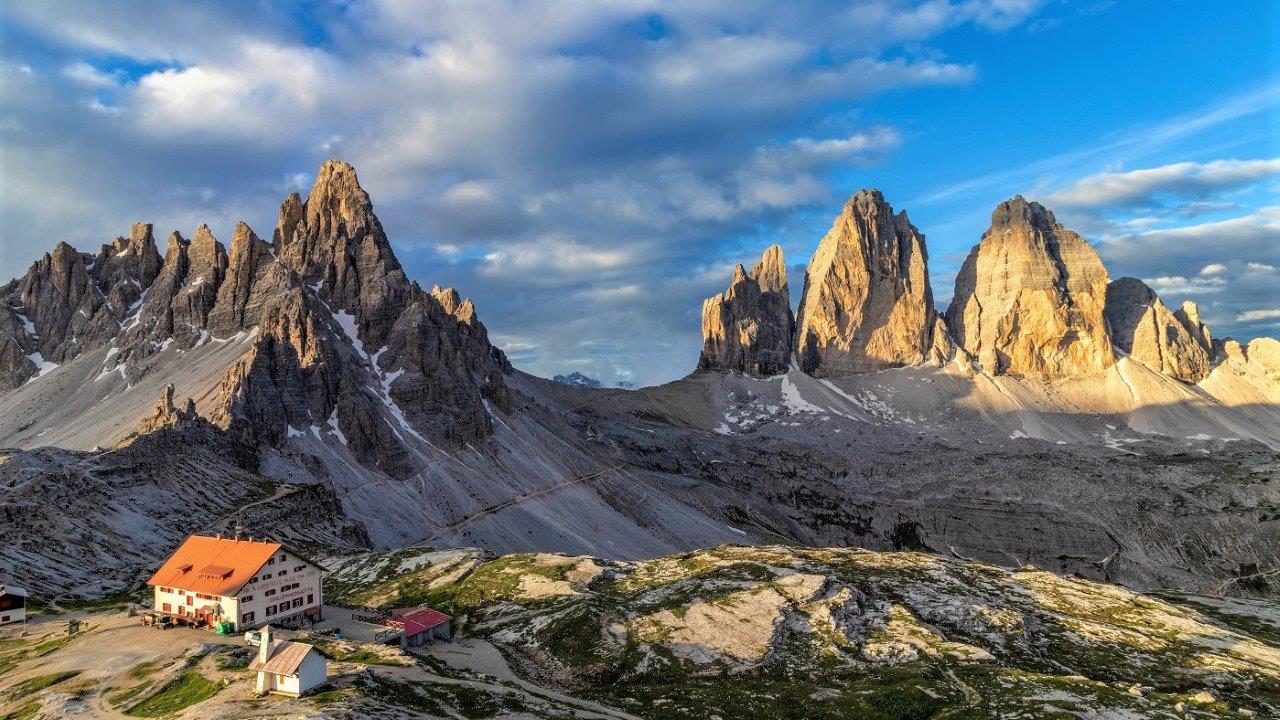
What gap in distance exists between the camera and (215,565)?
6625cm

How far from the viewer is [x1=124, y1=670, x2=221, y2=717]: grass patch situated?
145 feet

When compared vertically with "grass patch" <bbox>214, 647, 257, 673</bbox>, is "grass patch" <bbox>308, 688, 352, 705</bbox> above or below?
below

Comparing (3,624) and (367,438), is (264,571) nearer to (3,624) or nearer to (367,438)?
(3,624)

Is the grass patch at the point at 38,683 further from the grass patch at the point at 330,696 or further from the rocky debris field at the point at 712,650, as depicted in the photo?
the grass patch at the point at 330,696

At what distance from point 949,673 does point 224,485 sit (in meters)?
109

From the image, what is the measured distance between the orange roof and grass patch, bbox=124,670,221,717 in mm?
14647

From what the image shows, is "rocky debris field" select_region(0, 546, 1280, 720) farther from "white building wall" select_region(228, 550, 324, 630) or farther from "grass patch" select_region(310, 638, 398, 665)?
"white building wall" select_region(228, 550, 324, 630)

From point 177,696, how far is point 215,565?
22269 mm

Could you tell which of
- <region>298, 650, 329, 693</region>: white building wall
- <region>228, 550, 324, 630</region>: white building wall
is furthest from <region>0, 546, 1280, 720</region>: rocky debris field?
<region>228, 550, 324, 630</region>: white building wall

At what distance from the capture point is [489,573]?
92.2 m

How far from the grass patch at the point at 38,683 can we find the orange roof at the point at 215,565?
42.0 ft

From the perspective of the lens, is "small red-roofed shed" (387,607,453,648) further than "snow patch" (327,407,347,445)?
No

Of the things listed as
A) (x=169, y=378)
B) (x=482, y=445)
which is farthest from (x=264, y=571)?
(x=169, y=378)

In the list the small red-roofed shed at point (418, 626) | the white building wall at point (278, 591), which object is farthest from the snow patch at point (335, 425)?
the small red-roofed shed at point (418, 626)
